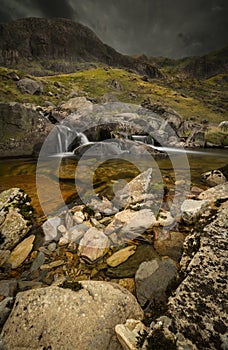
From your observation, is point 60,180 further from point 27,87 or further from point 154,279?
point 27,87

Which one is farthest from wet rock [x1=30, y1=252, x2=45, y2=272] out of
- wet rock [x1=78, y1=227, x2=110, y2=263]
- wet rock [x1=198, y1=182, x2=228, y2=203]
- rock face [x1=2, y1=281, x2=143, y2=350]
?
wet rock [x1=198, y1=182, x2=228, y2=203]

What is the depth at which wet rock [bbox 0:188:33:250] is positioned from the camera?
462 cm

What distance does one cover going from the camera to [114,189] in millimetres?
8984

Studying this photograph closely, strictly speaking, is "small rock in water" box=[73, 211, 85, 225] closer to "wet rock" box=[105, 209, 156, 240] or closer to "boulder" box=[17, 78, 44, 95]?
"wet rock" box=[105, 209, 156, 240]

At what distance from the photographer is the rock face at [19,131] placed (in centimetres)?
1797

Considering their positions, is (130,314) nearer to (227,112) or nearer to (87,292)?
(87,292)

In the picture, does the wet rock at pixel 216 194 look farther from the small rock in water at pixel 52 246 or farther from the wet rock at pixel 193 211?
the small rock in water at pixel 52 246

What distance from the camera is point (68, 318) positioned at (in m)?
2.52

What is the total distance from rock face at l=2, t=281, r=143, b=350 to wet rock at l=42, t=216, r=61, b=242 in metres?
2.18

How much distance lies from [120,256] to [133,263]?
38 cm

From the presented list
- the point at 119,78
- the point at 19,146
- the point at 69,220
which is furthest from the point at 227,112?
the point at 69,220

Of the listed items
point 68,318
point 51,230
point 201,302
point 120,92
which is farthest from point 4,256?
point 120,92

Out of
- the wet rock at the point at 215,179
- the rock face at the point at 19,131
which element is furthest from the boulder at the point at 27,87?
the wet rock at the point at 215,179

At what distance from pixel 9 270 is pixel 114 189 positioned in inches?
225
